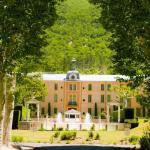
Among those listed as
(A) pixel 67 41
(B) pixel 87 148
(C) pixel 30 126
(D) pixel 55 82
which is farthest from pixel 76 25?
(B) pixel 87 148

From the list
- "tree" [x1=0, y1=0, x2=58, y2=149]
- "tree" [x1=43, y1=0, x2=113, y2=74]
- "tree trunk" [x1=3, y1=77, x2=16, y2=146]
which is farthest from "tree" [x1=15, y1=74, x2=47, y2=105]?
"tree" [x1=43, y1=0, x2=113, y2=74]

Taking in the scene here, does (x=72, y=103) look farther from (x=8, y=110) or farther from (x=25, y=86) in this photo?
(x=8, y=110)

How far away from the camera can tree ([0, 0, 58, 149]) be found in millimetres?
23109

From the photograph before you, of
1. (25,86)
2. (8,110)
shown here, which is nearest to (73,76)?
(25,86)

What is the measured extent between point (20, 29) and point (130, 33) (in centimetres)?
577

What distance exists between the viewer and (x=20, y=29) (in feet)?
79.2

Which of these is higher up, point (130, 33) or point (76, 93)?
point (76, 93)

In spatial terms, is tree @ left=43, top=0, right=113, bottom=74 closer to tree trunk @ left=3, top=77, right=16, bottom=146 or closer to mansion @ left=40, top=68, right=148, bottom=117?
mansion @ left=40, top=68, right=148, bottom=117

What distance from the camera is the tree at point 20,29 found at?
23109 millimetres

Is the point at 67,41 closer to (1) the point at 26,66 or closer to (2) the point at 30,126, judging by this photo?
(2) the point at 30,126

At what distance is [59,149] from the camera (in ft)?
99.1

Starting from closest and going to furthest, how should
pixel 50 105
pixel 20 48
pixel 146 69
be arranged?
pixel 20 48
pixel 146 69
pixel 50 105

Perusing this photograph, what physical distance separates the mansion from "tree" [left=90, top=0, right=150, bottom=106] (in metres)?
66.2

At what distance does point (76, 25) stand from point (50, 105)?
10517cm
